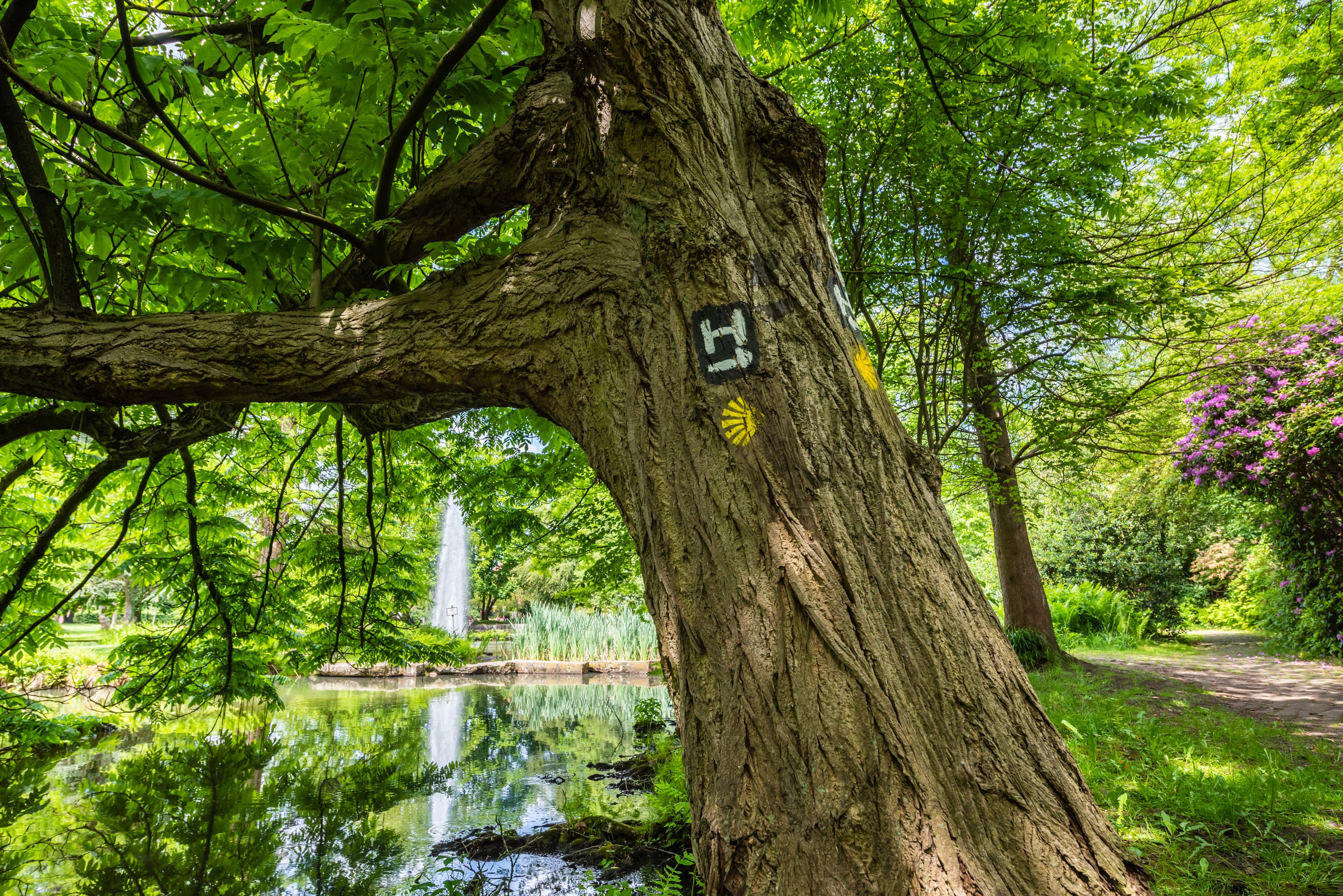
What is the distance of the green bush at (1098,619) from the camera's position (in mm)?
10750

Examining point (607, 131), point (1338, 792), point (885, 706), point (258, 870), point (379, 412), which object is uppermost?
point (607, 131)

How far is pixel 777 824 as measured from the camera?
123 cm

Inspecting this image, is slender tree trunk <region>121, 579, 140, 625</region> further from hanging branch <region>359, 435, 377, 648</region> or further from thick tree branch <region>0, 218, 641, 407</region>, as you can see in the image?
thick tree branch <region>0, 218, 641, 407</region>

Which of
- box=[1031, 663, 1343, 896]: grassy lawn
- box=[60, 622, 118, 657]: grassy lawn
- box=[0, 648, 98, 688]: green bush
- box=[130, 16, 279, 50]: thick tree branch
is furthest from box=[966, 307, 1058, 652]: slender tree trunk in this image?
box=[60, 622, 118, 657]: grassy lawn

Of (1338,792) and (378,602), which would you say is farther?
(378,602)

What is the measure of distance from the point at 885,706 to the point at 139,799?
6426 mm

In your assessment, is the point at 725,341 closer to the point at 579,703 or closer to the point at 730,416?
the point at 730,416

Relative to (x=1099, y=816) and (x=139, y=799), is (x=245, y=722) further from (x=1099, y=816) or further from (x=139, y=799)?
(x=1099, y=816)

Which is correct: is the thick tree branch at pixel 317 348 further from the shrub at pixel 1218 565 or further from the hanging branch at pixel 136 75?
the shrub at pixel 1218 565

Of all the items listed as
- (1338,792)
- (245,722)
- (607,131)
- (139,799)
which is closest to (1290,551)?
(1338,792)

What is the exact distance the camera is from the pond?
12.6 ft

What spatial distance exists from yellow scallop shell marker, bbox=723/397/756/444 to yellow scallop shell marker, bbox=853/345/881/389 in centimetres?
34

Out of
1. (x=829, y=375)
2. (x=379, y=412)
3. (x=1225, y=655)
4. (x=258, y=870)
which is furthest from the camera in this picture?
(x=1225, y=655)

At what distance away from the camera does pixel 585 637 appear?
44.3ft
